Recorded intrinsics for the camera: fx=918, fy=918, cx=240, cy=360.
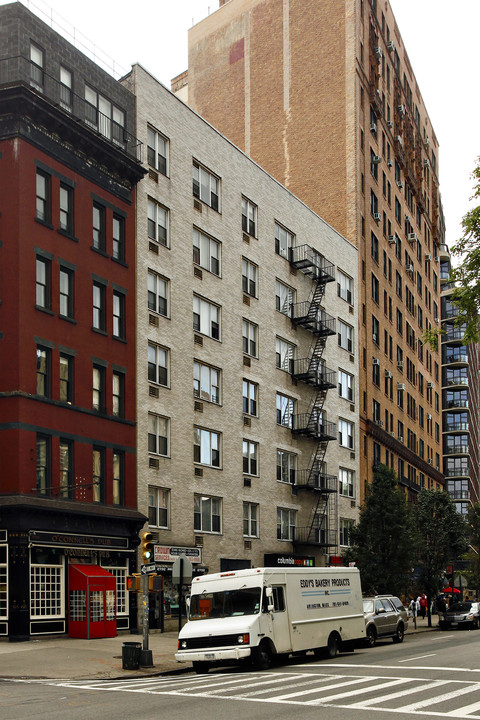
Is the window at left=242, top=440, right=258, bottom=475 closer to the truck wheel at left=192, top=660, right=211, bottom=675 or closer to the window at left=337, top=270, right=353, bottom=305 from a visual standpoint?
the window at left=337, top=270, right=353, bottom=305

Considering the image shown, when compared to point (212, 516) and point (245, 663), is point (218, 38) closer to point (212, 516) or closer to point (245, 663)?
point (212, 516)

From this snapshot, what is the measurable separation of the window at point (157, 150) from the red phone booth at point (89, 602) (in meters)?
17.2

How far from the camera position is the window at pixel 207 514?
1580 inches

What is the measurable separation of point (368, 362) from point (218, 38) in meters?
29.4

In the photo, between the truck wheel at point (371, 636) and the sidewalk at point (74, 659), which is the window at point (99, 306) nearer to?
the sidewalk at point (74, 659)

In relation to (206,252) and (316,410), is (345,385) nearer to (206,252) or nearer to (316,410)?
(316,410)

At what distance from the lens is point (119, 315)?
3600 cm

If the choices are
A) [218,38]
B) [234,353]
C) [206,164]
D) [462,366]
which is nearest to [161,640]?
[234,353]

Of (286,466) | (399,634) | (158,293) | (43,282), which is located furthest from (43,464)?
(286,466)

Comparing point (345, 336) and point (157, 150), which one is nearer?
point (157, 150)

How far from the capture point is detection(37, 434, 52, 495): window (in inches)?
1200

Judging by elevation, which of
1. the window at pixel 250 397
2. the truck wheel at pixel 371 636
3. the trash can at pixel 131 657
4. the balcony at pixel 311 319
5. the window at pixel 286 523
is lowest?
the truck wheel at pixel 371 636

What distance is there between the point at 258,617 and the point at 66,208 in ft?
57.9

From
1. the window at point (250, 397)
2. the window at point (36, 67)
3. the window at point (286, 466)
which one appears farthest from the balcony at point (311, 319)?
the window at point (36, 67)
